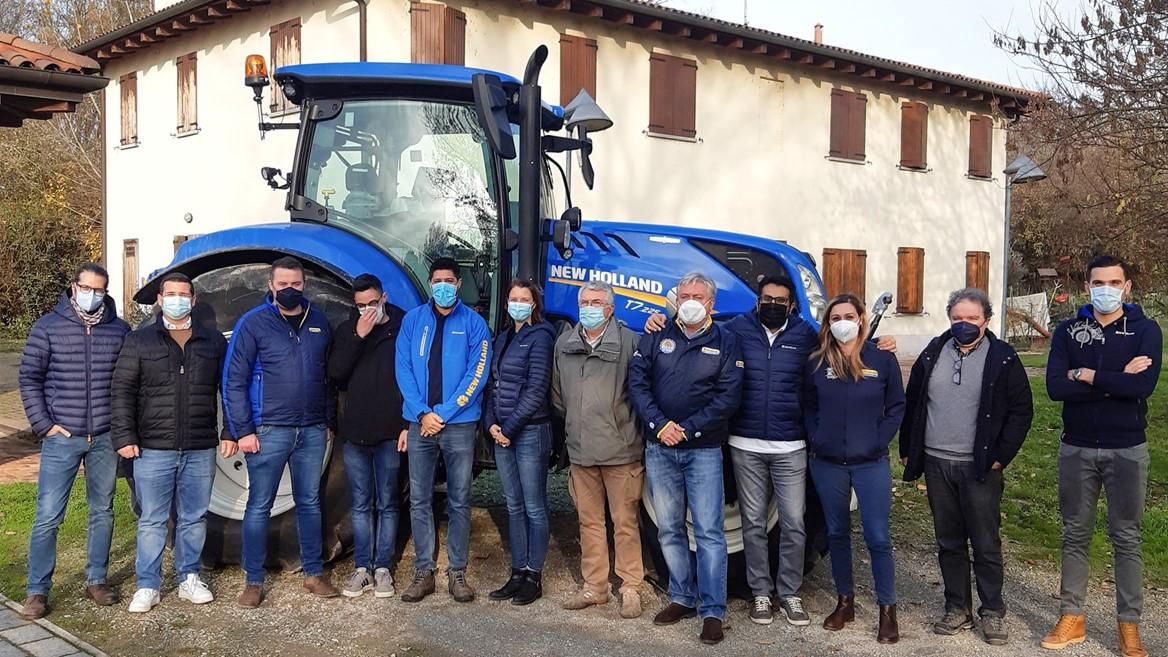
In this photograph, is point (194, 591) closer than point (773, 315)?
No

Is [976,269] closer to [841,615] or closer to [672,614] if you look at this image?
[841,615]

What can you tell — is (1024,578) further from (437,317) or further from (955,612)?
(437,317)

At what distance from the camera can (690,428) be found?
4582mm

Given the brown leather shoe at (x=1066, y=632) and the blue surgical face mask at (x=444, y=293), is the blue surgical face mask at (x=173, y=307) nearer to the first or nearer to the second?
the blue surgical face mask at (x=444, y=293)

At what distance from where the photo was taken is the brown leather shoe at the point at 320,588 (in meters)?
5.02

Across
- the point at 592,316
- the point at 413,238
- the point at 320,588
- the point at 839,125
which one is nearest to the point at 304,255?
the point at 413,238

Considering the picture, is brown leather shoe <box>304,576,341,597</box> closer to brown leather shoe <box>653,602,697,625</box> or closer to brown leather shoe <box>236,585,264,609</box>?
brown leather shoe <box>236,585,264,609</box>

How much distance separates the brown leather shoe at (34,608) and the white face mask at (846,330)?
3.90 meters

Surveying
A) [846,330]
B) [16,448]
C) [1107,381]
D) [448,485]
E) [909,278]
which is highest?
[909,278]

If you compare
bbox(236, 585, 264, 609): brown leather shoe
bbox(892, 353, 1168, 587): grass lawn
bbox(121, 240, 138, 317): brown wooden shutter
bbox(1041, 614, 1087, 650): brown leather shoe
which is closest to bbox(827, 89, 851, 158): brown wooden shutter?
bbox(892, 353, 1168, 587): grass lawn

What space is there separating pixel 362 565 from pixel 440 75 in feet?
8.40

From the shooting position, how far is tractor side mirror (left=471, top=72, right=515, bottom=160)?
4770mm

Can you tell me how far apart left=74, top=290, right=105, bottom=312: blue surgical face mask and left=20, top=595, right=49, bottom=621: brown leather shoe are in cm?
Answer: 138

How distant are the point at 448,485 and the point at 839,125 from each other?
1569cm
